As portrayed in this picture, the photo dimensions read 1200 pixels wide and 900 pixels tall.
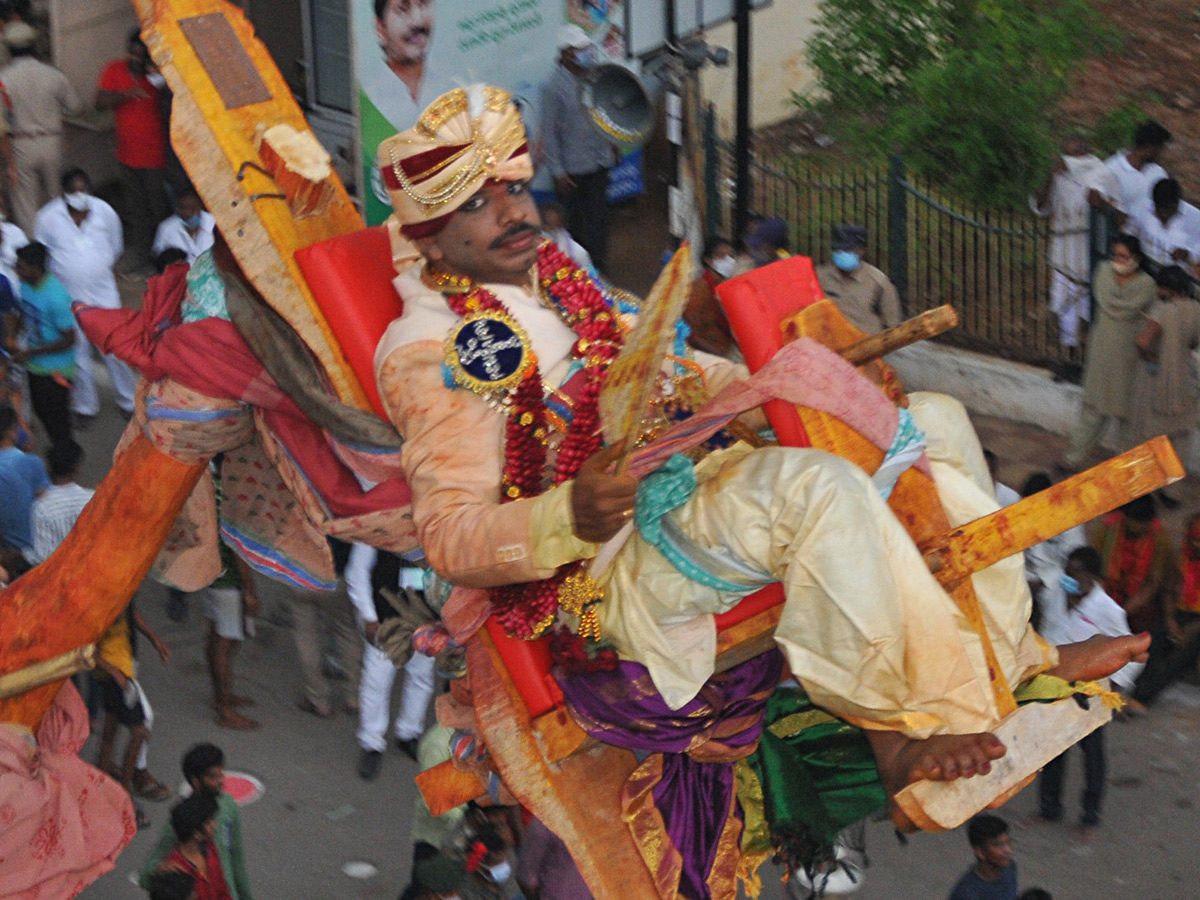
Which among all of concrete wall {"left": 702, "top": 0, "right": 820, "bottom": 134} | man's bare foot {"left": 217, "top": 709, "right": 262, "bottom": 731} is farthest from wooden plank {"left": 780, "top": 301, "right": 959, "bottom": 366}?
concrete wall {"left": 702, "top": 0, "right": 820, "bottom": 134}

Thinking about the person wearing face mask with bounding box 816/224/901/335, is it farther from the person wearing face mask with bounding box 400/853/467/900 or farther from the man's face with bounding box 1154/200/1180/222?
the person wearing face mask with bounding box 400/853/467/900

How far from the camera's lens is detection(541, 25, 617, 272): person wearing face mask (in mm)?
9422

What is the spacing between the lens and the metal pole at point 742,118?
27.8ft

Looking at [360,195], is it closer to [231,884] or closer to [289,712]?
[289,712]

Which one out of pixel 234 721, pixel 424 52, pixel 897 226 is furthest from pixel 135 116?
pixel 234 721

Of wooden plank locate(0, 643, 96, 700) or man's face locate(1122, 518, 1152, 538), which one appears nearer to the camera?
wooden plank locate(0, 643, 96, 700)

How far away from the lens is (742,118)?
28.5ft

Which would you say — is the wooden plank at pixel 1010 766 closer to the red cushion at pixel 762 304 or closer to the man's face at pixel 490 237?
the red cushion at pixel 762 304

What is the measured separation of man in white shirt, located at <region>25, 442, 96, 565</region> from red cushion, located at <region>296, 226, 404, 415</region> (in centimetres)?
274

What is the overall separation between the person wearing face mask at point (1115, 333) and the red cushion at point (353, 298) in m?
4.92

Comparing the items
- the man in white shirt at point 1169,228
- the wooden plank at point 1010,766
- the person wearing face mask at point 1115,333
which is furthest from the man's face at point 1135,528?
the wooden plank at point 1010,766

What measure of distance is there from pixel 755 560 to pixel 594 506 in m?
0.41

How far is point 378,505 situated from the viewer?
4.34 m

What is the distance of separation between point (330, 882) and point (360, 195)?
4.03 meters
